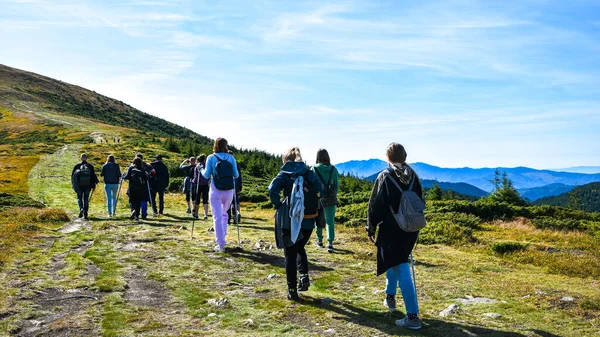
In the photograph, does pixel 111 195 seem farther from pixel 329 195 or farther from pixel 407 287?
pixel 407 287

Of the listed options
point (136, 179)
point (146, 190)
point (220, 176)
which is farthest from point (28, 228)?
point (220, 176)

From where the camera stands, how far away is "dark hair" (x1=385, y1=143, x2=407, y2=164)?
21.7ft

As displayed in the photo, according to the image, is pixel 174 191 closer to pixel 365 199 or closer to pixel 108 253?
pixel 365 199

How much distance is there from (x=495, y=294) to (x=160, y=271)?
6.66 metres

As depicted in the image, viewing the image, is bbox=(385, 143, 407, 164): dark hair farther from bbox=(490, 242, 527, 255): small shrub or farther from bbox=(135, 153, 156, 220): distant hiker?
bbox=(135, 153, 156, 220): distant hiker

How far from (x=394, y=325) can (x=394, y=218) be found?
4.85 feet

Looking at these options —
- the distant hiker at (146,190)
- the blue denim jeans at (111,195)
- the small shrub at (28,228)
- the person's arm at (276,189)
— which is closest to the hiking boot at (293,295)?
the person's arm at (276,189)

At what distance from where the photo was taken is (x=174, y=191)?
32500 millimetres

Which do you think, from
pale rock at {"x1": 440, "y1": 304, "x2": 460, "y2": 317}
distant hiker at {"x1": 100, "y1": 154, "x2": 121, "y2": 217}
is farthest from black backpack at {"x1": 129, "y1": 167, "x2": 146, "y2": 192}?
pale rock at {"x1": 440, "y1": 304, "x2": 460, "y2": 317}

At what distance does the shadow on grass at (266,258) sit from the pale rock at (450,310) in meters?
3.50

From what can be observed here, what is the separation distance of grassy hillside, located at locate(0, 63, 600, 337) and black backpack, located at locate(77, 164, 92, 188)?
1.49 m

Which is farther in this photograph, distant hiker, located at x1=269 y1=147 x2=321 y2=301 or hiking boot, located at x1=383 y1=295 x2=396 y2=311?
distant hiker, located at x1=269 y1=147 x2=321 y2=301

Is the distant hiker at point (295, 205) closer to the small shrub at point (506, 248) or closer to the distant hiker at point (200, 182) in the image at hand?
the small shrub at point (506, 248)

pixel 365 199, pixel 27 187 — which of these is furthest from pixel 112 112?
pixel 365 199
